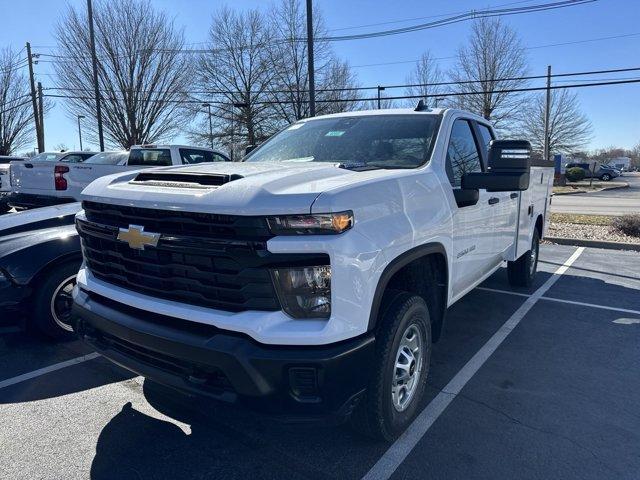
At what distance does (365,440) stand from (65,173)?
9627mm

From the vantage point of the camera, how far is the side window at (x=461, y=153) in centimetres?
366

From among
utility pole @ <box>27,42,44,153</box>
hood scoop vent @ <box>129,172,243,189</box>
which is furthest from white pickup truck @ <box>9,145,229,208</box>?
utility pole @ <box>27,42,44,153</box>

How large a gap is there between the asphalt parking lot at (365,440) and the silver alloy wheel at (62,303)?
9.1 inches

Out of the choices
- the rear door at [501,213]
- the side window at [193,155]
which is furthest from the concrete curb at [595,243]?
the side window at [193,155]

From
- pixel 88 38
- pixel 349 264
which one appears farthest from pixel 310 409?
pixel 88 38

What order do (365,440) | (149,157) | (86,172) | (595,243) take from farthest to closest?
(149,157), (86,172), (595,243), (365,440)

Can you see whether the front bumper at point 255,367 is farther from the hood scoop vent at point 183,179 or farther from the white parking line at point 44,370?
the white parking line at point 44,370

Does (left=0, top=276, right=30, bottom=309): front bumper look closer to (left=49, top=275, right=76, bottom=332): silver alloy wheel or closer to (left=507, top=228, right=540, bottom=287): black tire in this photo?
(left=49, top=275, right=76, bottom=332): silver alloy wheel

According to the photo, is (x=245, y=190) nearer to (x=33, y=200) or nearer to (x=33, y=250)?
(x=33, y=250)

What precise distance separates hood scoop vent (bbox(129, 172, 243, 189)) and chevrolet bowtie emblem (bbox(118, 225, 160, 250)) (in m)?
0.28

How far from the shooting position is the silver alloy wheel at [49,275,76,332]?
4.28 metres

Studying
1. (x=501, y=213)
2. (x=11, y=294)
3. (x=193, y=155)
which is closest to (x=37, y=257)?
(x=11, y=294)

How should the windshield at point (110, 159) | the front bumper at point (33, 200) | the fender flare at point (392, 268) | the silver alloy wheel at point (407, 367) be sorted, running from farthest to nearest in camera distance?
the windshield at point (110, 159) → the front bumper at point (33, 200) → the silver alloy wheel at point (407, 367) → the fender flare at point (392, 268)

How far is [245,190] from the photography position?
7.61 ft
